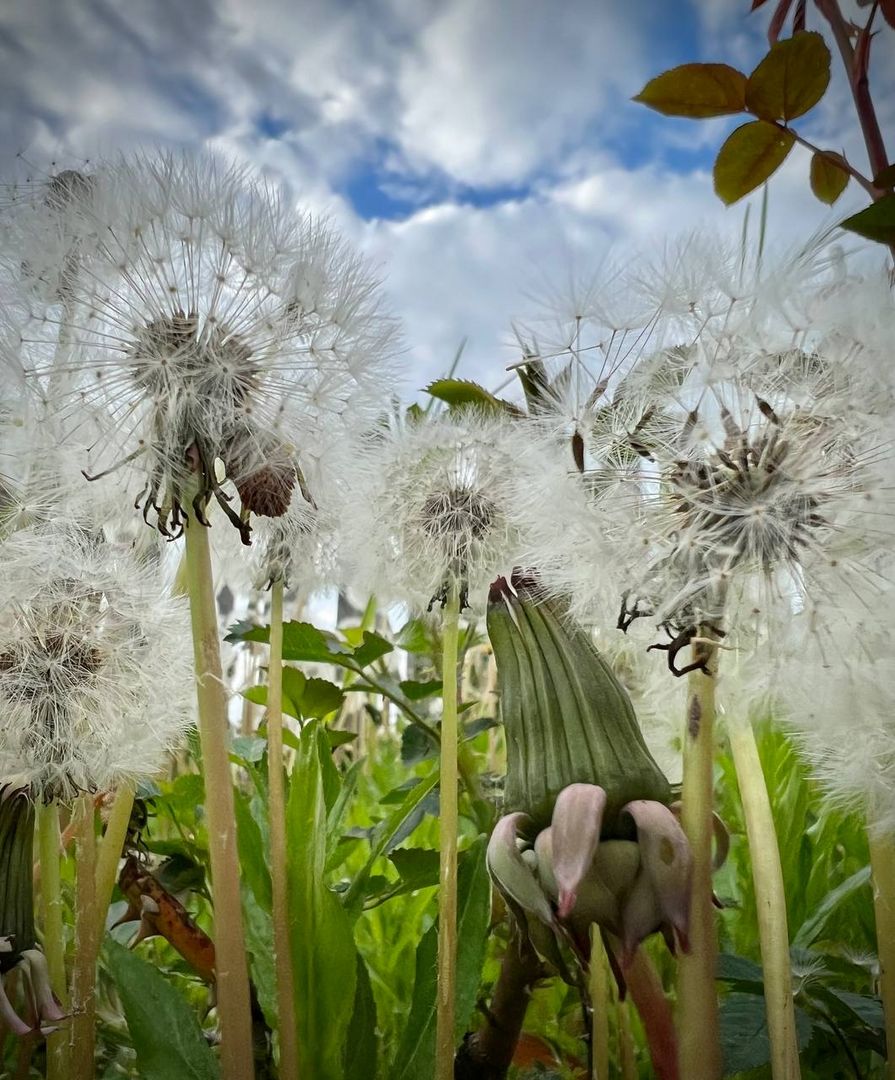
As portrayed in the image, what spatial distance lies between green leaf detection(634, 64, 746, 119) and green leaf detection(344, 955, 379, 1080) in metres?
0.75

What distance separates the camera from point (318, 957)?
788mm

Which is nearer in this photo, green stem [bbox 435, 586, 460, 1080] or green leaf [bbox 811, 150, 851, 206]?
green stem [bbox 435, 586, 460, 1080]

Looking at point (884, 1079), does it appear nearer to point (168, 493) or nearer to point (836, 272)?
point (836, 272)

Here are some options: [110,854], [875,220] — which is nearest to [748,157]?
[875,220]

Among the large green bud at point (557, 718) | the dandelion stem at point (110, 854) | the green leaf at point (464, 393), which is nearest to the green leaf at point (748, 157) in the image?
the green leaf at point (464, 393)

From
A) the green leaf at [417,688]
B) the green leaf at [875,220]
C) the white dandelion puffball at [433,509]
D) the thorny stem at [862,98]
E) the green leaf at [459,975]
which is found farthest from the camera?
the green leaf at [417,688]

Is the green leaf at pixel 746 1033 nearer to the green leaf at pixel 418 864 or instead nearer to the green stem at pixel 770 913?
the green stem at pixel 770 913

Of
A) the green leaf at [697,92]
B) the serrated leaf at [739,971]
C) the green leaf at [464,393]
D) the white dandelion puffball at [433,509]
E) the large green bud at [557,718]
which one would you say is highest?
the green leaf at [697,92]

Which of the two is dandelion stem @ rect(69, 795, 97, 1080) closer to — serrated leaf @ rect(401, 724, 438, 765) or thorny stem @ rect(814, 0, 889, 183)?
serrated leaf @ rect(401, 724, 438, 765)

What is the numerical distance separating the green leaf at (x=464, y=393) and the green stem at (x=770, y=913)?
0.34m

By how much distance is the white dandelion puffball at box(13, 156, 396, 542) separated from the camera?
0.75m

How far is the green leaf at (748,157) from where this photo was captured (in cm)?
73

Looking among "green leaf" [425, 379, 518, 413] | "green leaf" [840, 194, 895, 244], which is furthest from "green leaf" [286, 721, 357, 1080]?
"green leaf" [840, 194, 895, 244]

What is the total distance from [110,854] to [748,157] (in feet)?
2.57
